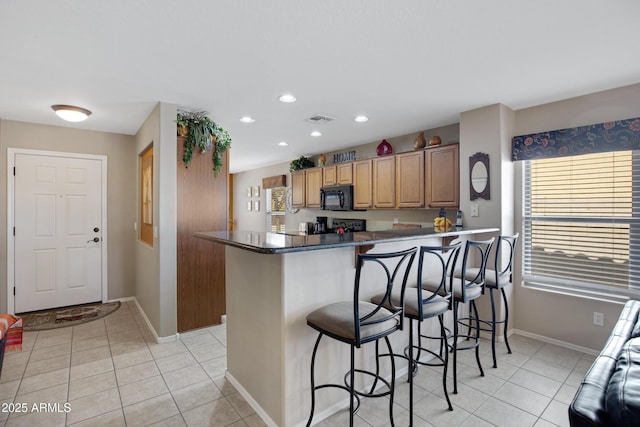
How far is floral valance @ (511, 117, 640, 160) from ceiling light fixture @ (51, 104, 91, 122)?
15.4 feet

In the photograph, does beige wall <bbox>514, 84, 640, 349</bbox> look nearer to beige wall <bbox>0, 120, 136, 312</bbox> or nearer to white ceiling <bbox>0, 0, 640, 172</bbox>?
white ceiling <bbox>0, 0, 640, 172</bbox>

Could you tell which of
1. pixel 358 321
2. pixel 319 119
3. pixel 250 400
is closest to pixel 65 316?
pixel 250 400

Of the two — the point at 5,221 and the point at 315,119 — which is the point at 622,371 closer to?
the point at 315,119

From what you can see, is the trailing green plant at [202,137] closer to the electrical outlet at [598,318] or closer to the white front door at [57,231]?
the white front door at [57,231]

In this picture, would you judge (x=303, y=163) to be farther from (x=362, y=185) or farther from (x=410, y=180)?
(x=410, y=180)

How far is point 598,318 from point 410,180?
2.34m

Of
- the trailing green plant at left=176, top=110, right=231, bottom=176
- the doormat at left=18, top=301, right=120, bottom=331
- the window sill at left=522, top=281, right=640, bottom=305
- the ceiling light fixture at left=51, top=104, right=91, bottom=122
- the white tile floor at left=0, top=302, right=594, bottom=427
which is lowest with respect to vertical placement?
the white tile floor at left=0, top=302, right=594, bottom=427

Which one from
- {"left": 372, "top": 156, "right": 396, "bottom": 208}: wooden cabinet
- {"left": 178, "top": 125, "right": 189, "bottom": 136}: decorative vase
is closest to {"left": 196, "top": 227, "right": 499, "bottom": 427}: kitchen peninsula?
{"left": 178, "top": 125, "right": 189, "bottom": 136}: decorative vase

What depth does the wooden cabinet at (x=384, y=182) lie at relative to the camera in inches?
173

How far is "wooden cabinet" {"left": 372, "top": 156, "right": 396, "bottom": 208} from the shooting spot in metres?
4.38

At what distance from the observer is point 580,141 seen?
292cm

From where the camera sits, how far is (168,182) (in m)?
3.21

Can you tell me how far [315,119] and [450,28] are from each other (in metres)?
2.10

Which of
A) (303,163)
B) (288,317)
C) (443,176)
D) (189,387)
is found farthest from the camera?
(303,163)
